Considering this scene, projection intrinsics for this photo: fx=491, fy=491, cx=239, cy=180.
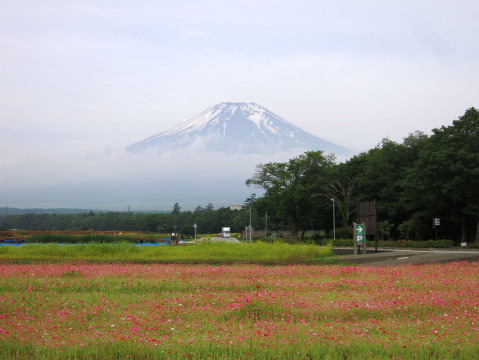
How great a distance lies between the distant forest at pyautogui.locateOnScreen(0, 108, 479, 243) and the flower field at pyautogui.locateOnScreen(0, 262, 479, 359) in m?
22.8

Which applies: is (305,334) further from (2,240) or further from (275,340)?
(2,240)

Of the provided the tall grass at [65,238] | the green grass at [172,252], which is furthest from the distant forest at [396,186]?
the tall grass at [65,238]

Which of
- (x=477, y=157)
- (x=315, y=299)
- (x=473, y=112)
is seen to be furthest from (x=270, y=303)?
(x=473, y=112)

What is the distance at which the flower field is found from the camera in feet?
21.2

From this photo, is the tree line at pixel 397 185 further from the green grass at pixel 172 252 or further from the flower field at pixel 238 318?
the flower field at pixel 238 318

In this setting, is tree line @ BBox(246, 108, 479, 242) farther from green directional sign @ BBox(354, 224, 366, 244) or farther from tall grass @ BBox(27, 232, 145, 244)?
tall grass @ BBox(27, 232, 145, 244)

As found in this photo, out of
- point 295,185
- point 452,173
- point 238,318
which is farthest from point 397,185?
point 238,318

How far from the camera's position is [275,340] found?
691cm

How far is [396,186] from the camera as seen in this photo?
63094 mm

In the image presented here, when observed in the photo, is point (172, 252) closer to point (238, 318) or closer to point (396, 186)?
point (238, 318)

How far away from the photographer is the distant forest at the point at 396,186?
4819 cm

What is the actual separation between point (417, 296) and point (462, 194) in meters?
41.3

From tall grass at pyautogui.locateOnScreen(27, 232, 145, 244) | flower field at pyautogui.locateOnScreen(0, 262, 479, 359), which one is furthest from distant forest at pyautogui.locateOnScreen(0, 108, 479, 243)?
flower field at pyautogui.locateOnScreen(0, 262, 479, 359)

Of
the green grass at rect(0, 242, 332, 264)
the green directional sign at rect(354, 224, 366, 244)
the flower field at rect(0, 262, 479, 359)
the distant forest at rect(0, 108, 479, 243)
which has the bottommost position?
the green grass at rect(0, 242, 332, 264)
